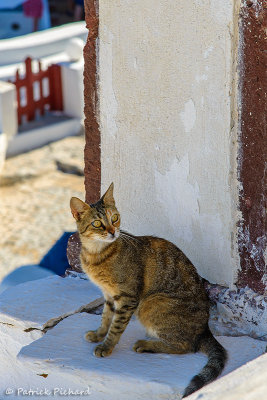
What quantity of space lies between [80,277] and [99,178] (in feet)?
2.16

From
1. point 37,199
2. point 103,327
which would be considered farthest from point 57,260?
point 103,327

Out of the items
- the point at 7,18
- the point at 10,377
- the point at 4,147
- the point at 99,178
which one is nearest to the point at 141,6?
the point at 99,178

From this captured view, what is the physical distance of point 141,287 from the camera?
352 centimetres

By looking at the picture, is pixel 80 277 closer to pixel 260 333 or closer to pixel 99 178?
pixel 99 178

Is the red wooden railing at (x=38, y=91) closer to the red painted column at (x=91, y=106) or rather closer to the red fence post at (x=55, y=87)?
the red fence post at (x=55, y=87)

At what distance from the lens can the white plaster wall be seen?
3412 millimetres

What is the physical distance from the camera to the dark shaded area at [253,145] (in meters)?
3.21

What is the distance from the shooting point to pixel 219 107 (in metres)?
3.41

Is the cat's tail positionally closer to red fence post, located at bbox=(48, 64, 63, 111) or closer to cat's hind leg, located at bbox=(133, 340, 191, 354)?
cat's hind leg, located at bbox=(133, 340, 191, 354)

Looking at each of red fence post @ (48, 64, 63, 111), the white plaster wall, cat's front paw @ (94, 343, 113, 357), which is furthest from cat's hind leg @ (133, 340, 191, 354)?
red fence post @ (48, 64, 63, 111)

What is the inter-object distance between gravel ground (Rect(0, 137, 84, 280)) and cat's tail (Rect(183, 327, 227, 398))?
13.1ft

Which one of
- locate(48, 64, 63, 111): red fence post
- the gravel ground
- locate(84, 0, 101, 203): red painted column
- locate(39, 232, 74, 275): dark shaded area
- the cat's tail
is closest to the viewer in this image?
the cat's tail

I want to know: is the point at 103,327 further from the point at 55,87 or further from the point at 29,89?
the point at 55,87

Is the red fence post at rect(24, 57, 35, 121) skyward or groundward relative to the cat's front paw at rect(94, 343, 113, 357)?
groundward
